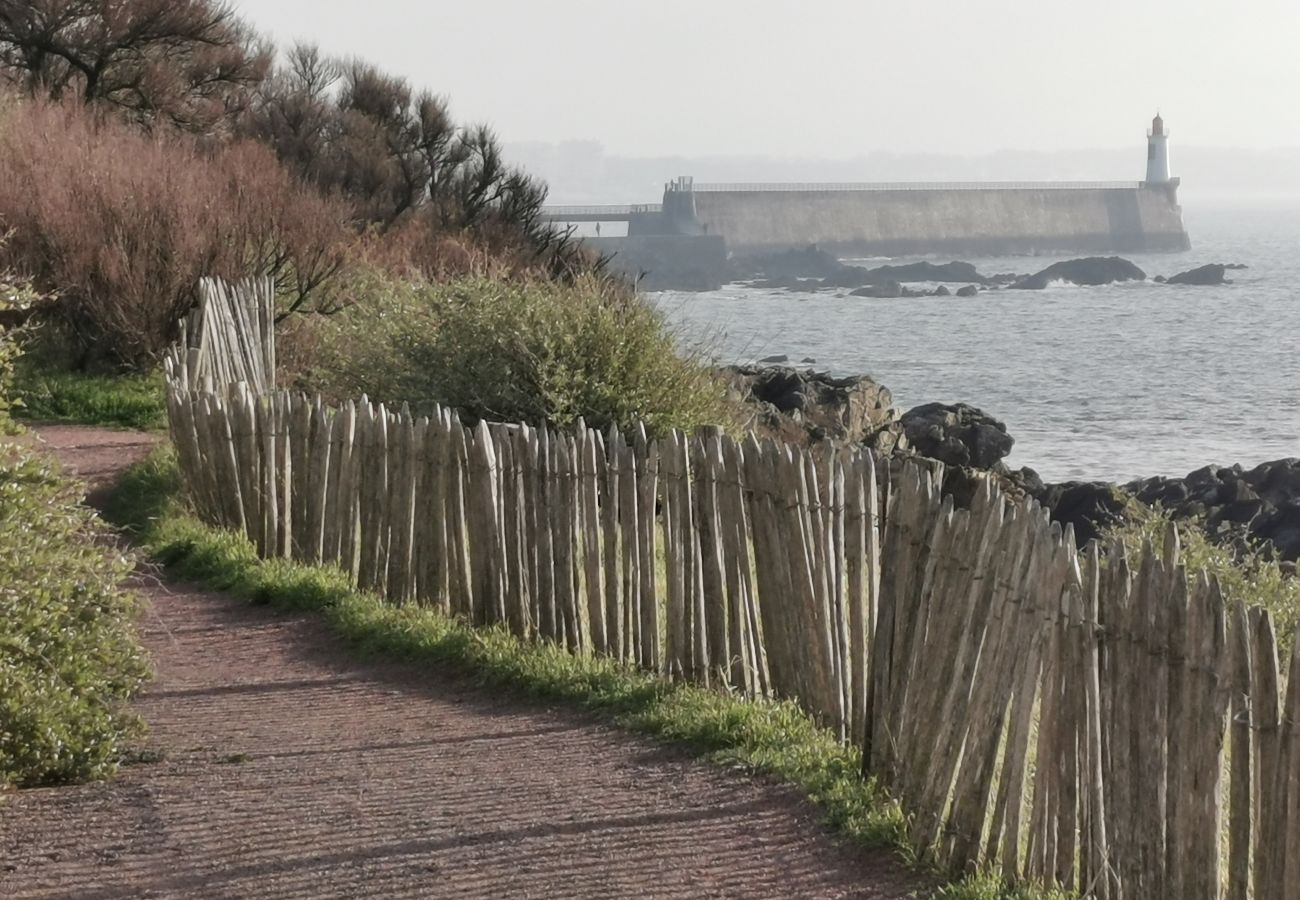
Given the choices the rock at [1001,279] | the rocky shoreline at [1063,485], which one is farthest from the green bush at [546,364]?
the rock at [1001,279]

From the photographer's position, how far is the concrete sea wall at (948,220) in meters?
117

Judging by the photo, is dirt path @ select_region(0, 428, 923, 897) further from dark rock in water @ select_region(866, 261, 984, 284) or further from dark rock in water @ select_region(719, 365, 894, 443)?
dark rock in water @ select_region(866, 261, 984, 284)

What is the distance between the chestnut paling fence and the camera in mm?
4363

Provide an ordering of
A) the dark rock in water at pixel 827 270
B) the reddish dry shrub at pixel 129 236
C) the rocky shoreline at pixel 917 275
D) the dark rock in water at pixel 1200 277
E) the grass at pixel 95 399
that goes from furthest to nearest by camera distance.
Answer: the dark rock in water at pixel 827 270, the rocky shoreline at pixel 917 275, the dark rock in water at pixel 1200 277, the reddish dry shrub at pixel 129 236, the grass at pixel 95 399

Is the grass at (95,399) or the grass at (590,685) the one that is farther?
the grass at (95,399)

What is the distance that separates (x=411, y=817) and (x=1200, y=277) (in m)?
111

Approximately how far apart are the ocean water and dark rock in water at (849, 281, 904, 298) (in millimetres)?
1600

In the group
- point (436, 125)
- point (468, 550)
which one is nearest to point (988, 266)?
point (436, 125)

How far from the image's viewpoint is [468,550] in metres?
8.66

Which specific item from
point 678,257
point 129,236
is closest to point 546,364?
point 129,236

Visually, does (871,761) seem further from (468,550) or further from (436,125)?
(436,125)

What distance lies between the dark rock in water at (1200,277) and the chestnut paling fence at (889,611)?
104881 mm

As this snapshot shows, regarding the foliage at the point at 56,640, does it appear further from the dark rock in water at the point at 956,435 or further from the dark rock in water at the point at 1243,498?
the dark rock in water at the point at 956,435

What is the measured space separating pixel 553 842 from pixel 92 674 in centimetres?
198
